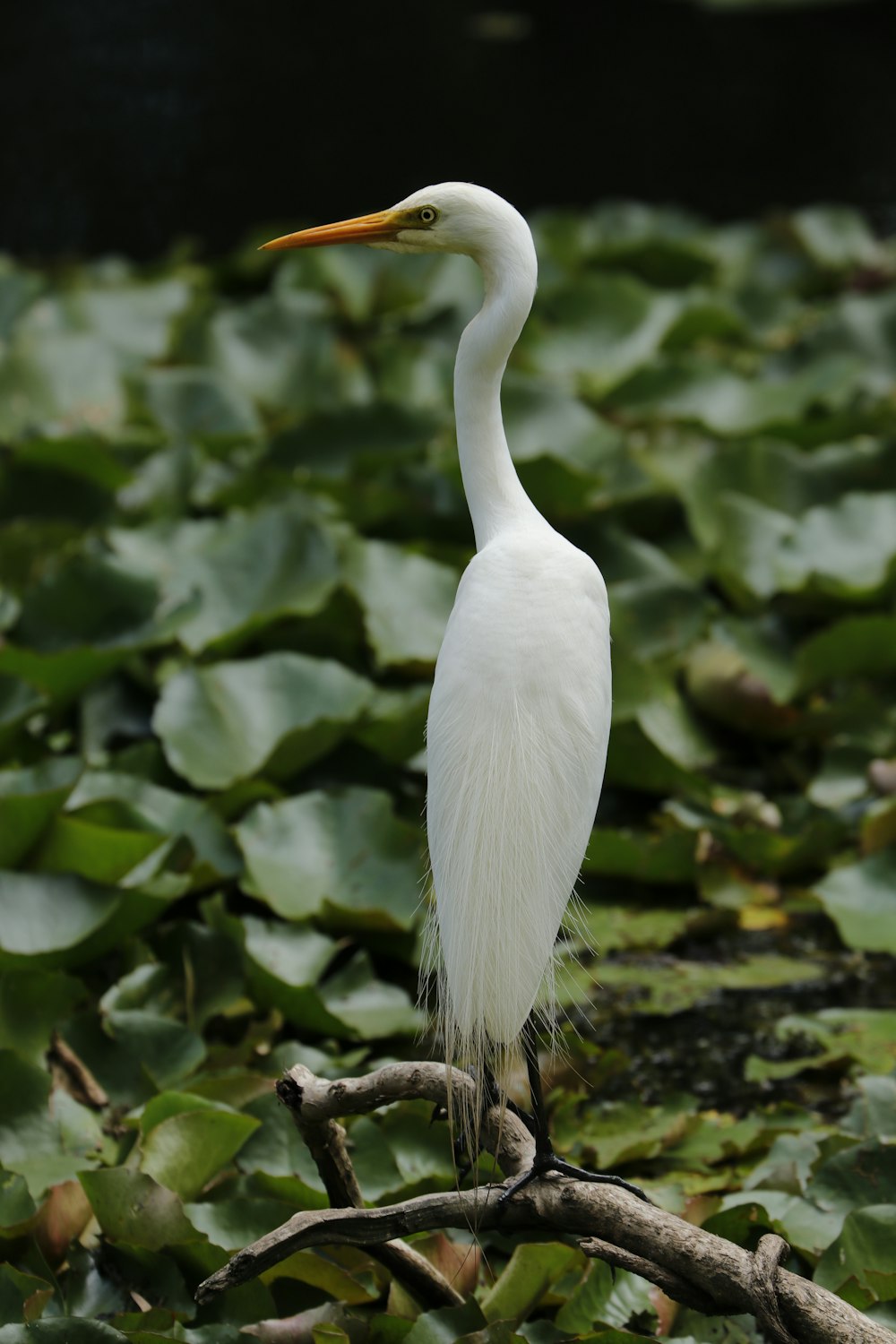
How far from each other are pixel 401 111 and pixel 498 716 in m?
6.39

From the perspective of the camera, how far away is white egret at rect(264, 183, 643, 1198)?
4.92ft

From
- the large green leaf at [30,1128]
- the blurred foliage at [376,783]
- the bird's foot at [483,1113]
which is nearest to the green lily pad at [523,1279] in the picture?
the blurred foliage at [376,783]

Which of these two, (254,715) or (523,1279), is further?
(254,715)

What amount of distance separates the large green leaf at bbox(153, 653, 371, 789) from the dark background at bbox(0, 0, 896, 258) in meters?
3.62

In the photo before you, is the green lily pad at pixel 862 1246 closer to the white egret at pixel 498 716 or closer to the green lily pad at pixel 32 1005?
the white egret at pixel 498 716

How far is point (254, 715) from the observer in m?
2.65

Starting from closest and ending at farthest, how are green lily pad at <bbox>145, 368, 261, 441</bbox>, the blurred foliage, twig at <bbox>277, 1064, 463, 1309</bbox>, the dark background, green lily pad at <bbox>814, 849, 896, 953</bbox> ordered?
twig at <bbox>277, 1064, 463, 1309</bbox>, the blurred foliage, green lily pad at <bbox>814, 849, 896, 953</bbox>, green lily pad at <bbox>145, 368, 261, 441</bbox>, the dark background

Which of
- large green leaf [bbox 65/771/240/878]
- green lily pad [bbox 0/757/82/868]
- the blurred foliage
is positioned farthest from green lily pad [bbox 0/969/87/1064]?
large green leaf [bbox 65/771/240/878]

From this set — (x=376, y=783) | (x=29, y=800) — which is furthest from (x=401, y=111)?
(x=29, y=800)

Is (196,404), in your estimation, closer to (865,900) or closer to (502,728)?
(865,900)

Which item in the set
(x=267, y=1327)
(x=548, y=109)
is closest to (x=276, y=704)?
(x=267, y=1327)

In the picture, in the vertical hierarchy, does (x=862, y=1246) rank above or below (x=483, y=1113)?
below

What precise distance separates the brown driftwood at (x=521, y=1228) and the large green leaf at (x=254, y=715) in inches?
38.1

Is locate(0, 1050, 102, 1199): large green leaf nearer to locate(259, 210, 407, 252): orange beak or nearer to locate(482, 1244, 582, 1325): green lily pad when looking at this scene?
locate(482, 1244, 582, 1325): green lily pad
